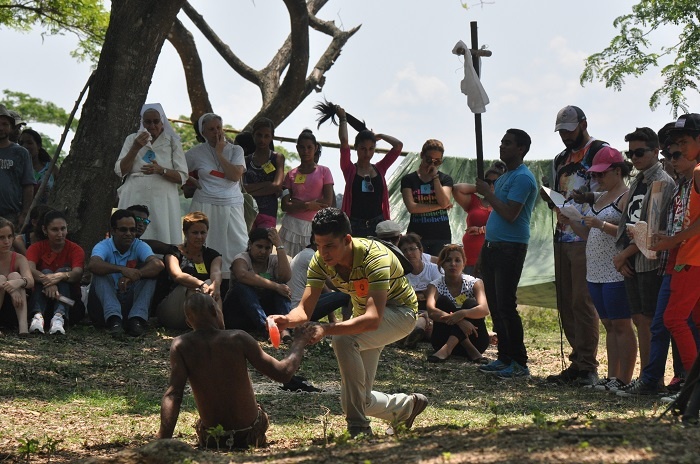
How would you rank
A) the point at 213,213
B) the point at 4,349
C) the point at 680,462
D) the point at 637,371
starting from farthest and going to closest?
the point at 213,213 < the point at 637,371 < the point at 4,349 < the point at 680,462

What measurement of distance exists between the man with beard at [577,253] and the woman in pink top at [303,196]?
10.2 feet

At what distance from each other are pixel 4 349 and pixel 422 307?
451 cm

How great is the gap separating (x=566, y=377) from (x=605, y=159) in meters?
2.01

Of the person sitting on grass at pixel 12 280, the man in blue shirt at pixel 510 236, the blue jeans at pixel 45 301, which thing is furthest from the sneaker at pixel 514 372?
the person sitting on grass at pixel 12 280

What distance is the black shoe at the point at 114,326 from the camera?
10844 mm

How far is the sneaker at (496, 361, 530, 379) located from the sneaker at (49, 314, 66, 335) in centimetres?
429

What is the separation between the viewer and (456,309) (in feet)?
36.8

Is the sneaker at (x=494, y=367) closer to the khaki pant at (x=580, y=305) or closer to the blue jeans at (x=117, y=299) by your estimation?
the khaki pant at (x=580, y=305)

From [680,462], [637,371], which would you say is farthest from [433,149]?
[680,462]

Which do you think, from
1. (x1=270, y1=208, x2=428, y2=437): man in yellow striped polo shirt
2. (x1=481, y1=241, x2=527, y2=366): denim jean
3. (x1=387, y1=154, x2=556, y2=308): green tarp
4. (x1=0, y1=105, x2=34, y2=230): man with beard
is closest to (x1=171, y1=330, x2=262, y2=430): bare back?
(x1=270, y1=208, x2=428, y2=437): man in yellow striped polo shirt

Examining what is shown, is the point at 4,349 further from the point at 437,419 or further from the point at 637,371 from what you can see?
the point at 637,371

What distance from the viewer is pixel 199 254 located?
11234 millimetres

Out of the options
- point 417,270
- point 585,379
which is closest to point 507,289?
point 585,379

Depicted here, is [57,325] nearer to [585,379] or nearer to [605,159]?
[585,379]
